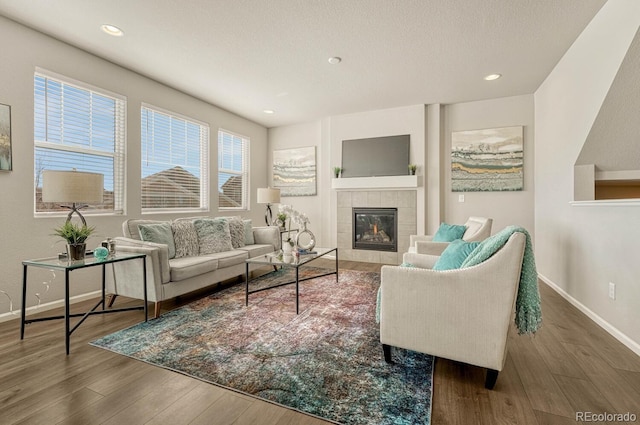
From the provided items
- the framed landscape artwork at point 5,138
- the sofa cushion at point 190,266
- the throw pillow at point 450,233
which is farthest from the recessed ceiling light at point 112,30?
the throw pillow at point 450,233

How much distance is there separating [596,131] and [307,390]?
126 inches

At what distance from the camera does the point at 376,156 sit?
205 inches

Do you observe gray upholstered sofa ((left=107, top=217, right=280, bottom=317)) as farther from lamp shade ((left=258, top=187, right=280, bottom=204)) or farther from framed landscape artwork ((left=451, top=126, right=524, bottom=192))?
framed landscape artwork ((left=451, top=126, right=524, bottom=192))

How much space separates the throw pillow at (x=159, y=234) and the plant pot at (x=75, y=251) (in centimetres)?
73

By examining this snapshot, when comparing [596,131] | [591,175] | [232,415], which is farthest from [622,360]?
[232,415]

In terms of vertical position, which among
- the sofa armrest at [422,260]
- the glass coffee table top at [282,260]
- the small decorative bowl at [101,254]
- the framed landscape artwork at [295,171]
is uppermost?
the framed landscape artwork at [295,171]

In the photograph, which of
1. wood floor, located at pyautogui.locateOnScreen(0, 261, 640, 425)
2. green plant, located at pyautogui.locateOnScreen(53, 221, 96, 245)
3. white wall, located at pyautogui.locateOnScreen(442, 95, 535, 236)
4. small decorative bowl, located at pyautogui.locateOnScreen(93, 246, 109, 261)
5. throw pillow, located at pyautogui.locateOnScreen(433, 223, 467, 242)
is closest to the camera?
wood floor, located at pyautogui.locateOnScreen(0, 261, 640, 425)

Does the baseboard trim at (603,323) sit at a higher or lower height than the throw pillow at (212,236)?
lower

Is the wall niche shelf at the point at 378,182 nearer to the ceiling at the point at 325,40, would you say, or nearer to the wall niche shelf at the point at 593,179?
the ceiling at the point at 325,40

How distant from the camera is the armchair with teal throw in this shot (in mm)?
1457

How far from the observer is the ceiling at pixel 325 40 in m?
2.45

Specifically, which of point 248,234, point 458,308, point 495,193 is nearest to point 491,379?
point 458,308

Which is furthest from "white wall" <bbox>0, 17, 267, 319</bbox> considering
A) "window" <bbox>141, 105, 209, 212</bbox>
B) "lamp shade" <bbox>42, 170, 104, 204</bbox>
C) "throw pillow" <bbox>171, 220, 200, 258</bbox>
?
"lamp shade" <bbox>42, 170, 104, 204</bbox>

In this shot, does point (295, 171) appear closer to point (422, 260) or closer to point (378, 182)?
point (378, 182)
